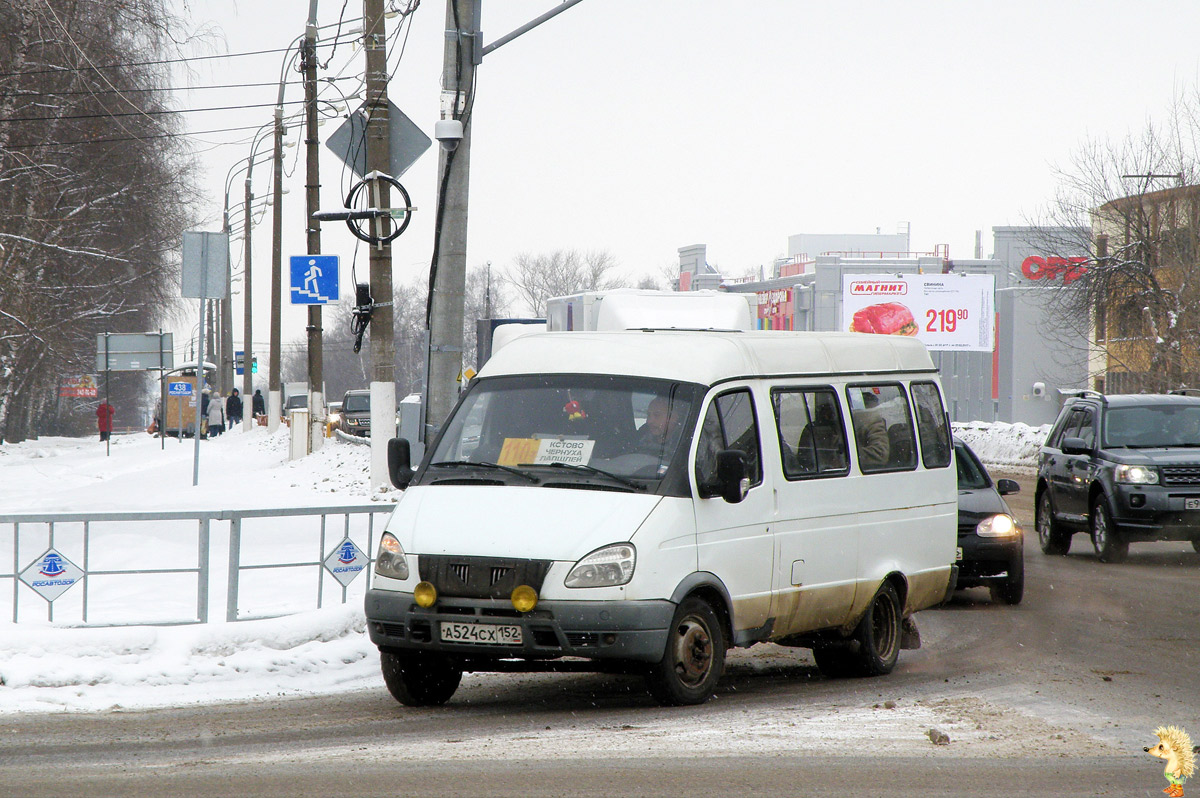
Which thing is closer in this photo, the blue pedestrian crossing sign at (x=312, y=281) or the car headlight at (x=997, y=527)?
the car headlight at (x=997, y=527)

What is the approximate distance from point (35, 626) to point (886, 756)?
5.48 m

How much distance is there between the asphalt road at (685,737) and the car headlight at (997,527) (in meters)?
2.34

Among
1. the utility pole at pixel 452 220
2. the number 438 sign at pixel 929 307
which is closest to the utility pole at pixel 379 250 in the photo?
the utility pole at pixel 452 220

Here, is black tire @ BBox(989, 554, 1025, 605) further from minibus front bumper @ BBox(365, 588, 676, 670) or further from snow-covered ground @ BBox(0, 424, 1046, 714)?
minibus front bumper @ BBox(365, 588, 676, 670)

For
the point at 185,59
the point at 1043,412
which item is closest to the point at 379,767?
the point at 185,59

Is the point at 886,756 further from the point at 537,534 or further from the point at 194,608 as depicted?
the point at 194,608

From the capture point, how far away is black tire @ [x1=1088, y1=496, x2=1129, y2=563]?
623 inches

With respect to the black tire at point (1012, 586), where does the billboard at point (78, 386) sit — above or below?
above

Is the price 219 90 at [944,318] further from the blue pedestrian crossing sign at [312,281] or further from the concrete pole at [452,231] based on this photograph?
the concrete pole at [452,231]

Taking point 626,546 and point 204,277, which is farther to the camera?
point 204,277

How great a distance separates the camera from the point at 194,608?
32.3 feet

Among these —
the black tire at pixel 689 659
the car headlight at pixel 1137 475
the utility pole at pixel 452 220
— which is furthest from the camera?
the car headlight at pixel 1137 475

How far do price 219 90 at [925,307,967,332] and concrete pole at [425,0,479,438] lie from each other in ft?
186

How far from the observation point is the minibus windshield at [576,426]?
7656mm
